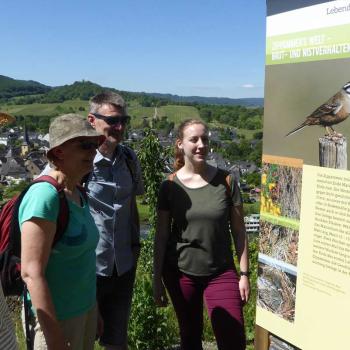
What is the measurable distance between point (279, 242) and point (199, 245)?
67 cm

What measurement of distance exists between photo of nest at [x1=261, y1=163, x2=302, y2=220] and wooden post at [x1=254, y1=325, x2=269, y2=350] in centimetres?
73

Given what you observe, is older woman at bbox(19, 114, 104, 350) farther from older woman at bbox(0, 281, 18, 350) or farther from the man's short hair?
the man's short hair

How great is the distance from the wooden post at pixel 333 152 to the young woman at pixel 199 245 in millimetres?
998

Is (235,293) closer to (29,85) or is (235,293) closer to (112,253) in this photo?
(112,253)

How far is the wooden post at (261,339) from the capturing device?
2.86m

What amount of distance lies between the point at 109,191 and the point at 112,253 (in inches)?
16.4

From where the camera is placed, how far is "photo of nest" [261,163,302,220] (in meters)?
2.49

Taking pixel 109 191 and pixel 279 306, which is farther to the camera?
pixel 109 191

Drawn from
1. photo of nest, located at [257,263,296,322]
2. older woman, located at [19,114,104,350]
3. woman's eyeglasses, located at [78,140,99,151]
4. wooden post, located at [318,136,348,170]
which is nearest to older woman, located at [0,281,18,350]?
older woman, located at [19,114,104,350]

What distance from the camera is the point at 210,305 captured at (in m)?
3.19

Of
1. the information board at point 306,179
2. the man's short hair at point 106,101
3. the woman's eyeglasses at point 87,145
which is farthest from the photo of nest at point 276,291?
the man's short hair at point 106,101

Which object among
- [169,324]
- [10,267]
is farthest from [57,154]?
[169,324]

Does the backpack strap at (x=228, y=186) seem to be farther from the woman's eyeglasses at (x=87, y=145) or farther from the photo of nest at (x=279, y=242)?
the woman's eyeglasses at (x=87, y=145)

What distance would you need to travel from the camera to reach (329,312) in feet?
7.63
